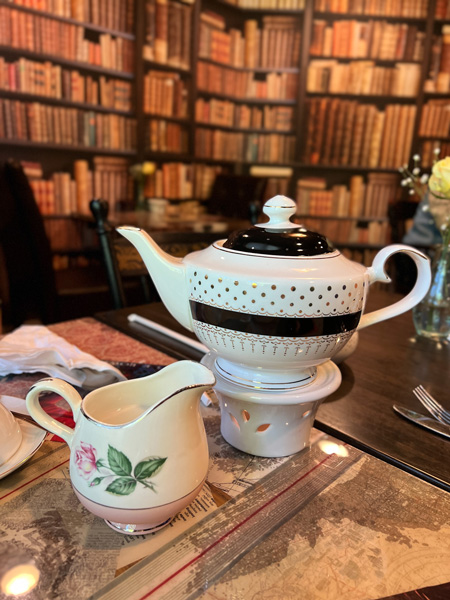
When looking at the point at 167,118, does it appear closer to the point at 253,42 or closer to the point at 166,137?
the point at 166,137

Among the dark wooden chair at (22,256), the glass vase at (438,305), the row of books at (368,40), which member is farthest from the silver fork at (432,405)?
the row of books at (368,40)

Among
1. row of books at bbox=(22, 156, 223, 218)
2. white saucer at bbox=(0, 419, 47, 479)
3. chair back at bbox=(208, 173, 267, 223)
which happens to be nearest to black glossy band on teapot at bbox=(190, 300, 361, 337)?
white saucer at bbox=(0, 419, 47, 479)

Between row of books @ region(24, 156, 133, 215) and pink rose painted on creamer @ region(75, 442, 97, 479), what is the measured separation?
2.52 m

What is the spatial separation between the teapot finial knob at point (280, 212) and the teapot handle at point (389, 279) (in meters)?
0.11

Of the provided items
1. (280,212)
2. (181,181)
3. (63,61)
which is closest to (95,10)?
(63,61)

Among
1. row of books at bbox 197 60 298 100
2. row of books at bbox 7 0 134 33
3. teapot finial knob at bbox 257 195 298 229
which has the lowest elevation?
teapot finial knob at bbox 257 195 298 229

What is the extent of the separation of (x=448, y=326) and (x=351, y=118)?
8.47 ft

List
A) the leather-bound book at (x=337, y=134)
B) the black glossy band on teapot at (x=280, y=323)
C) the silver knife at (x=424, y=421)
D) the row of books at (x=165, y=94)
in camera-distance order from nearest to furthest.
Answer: the black glossy band on teapot at (x=280, y=323)
the silver knife at (x=424, y=421)
the row of books at (x=165, y=94)
the leather-bound book at (x=337, y=134)

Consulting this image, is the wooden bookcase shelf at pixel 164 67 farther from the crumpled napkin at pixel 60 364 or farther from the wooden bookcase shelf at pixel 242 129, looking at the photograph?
the crumpled napkin at pixel 60 364

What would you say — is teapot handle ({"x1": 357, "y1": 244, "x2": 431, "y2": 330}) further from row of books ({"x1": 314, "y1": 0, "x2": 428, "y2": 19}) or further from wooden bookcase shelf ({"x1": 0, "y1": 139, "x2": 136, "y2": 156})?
row of books ({"x1": 314, "y1": 0, "x2": 428, "y2": 19})

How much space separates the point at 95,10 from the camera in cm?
261

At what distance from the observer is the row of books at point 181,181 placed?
312 centimetres

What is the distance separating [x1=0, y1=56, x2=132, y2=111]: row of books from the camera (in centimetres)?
240

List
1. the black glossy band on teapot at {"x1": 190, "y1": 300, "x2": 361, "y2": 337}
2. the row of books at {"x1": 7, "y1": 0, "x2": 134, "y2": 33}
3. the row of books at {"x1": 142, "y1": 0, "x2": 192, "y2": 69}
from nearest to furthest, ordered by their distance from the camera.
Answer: the black glossy band on teapot at {"x1": 190, "y1": 300, "x2": 361, "y2": 337}, the row of books at {"x1": 7, "y1": 0, "x2": 134, "y2": 33}, the row of books at {"x1": 142, "y1": 0, "x2": 192, "y2": 69}
